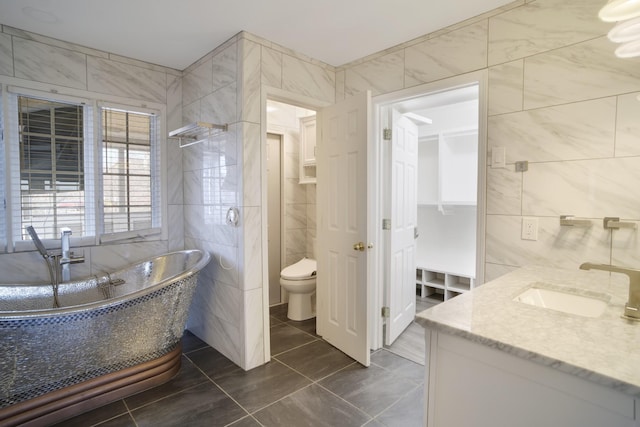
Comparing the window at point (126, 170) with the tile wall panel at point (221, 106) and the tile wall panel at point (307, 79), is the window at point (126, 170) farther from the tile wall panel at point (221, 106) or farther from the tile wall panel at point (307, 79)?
the tile wall panel at point (307, 79)

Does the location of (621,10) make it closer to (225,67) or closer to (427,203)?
(225,67)

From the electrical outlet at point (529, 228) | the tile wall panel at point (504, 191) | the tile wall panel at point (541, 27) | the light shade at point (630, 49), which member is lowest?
the electrical outlet at point (529, 228)

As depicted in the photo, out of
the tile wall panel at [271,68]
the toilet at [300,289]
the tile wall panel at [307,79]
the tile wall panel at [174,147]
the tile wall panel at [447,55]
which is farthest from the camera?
the toilet at [300,289]

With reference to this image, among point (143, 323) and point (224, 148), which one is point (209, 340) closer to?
point (143, 323)

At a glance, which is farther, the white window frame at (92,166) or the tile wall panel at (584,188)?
the white window frame at (92,166)

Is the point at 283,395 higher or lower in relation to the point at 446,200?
lower

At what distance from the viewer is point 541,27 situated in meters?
1.84

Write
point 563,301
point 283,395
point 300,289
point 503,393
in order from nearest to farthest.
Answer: point 503,393 < point 563,301 < point 283,395 < point 300,289

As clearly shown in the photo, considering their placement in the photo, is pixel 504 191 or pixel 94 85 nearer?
pixel 504 191

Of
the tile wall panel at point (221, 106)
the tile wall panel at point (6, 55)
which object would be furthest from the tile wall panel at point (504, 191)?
the tile wall panel at point (6, 55)

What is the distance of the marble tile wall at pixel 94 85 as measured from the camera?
7.73 feet

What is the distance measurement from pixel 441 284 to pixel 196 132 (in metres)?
3.18

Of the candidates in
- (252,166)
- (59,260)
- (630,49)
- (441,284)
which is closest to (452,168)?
(441,284)

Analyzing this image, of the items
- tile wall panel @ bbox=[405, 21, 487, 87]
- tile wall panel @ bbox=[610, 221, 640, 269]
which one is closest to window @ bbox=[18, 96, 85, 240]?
tile wall panel @ bbox=[405, 21, 487, 87]
